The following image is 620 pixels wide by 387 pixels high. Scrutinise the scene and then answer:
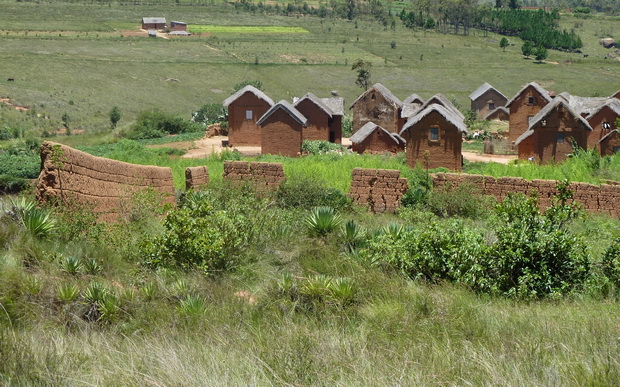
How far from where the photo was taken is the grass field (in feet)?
224

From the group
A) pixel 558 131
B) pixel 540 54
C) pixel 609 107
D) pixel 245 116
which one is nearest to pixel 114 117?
pixel 245 116

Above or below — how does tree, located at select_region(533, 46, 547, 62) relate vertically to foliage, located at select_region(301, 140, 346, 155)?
above

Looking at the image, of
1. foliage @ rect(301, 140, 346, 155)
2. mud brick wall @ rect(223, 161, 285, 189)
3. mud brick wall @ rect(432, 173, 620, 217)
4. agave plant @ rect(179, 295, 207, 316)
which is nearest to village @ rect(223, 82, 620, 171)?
foliage @ rect(301, 140, 346, 155)

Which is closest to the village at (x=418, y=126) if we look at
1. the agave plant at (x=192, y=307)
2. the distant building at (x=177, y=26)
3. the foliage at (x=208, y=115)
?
the foliage at (x=208, y=115)

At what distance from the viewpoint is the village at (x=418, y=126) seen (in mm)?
32219

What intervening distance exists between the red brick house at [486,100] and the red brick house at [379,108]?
2257 cm

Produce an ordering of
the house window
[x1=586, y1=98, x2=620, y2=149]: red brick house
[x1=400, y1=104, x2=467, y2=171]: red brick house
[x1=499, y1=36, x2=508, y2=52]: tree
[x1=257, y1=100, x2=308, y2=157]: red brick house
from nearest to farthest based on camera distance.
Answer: [x1=400, y1=104, x2=467, y2=171]: red brick house < the house window < [x1=257, y1=100, x2=308, y2=157]: red brick house < [x1=586, y1=98, x2=620, y2=149]: red brick house < [x1=499, y1=36, x2=508, y2=52]: tree

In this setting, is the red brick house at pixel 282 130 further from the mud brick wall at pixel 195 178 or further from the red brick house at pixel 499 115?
the red brick house at pixel 499 115

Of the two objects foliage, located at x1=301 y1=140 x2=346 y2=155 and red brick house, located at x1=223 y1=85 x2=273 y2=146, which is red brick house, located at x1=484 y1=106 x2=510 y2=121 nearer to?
red brick house, located at x1=223 y1=85 x2=273 y2=146

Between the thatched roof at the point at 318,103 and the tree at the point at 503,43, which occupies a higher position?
the tree at the point at 503,43

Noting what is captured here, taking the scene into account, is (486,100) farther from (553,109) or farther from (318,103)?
(553,109)

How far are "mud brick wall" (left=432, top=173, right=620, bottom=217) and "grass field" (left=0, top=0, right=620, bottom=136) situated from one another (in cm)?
4005

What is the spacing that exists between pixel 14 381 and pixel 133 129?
1580 inches

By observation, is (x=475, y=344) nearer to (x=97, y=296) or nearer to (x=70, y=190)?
(x=97, y=296)
